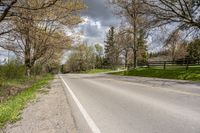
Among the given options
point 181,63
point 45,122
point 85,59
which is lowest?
point 45,122

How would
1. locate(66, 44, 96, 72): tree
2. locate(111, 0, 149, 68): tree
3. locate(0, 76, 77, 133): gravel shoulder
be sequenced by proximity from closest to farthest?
locate(0, 76, 77, 133): gravel shoulder
locate(111, 0, 149, 68): tree
locate(66, 44, 96, 72): tree

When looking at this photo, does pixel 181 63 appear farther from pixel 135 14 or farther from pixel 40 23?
pixel 40 23

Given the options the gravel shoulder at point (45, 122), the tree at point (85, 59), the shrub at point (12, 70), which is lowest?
the gravel shoulder at point (45, 122)

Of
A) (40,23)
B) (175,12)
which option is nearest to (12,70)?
(40,23)

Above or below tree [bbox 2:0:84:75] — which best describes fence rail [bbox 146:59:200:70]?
below

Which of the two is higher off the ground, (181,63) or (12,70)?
(181,63)

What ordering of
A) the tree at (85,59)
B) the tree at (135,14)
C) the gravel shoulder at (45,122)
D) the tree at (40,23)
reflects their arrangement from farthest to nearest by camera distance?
the tree at (85,59) < the tree at (135,14) < the tree at (40,23) < the gravel shoulder at (45,122)

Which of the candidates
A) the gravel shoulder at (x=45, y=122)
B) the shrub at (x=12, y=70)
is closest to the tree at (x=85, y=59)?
the shrub at (x=12, y=70)

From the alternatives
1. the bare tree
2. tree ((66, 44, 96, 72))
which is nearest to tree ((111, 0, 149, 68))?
the bare tree

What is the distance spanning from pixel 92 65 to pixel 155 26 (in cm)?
8861

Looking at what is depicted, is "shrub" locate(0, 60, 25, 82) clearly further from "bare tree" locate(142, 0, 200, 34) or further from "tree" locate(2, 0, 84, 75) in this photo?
"bare tree" locate(142, 0, 200, 34)

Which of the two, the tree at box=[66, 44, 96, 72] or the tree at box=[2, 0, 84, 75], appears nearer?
the tree at box=[2, 0, 84, 75]

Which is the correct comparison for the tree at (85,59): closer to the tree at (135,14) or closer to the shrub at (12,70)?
the tree at (135,14)

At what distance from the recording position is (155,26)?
1239 inches
